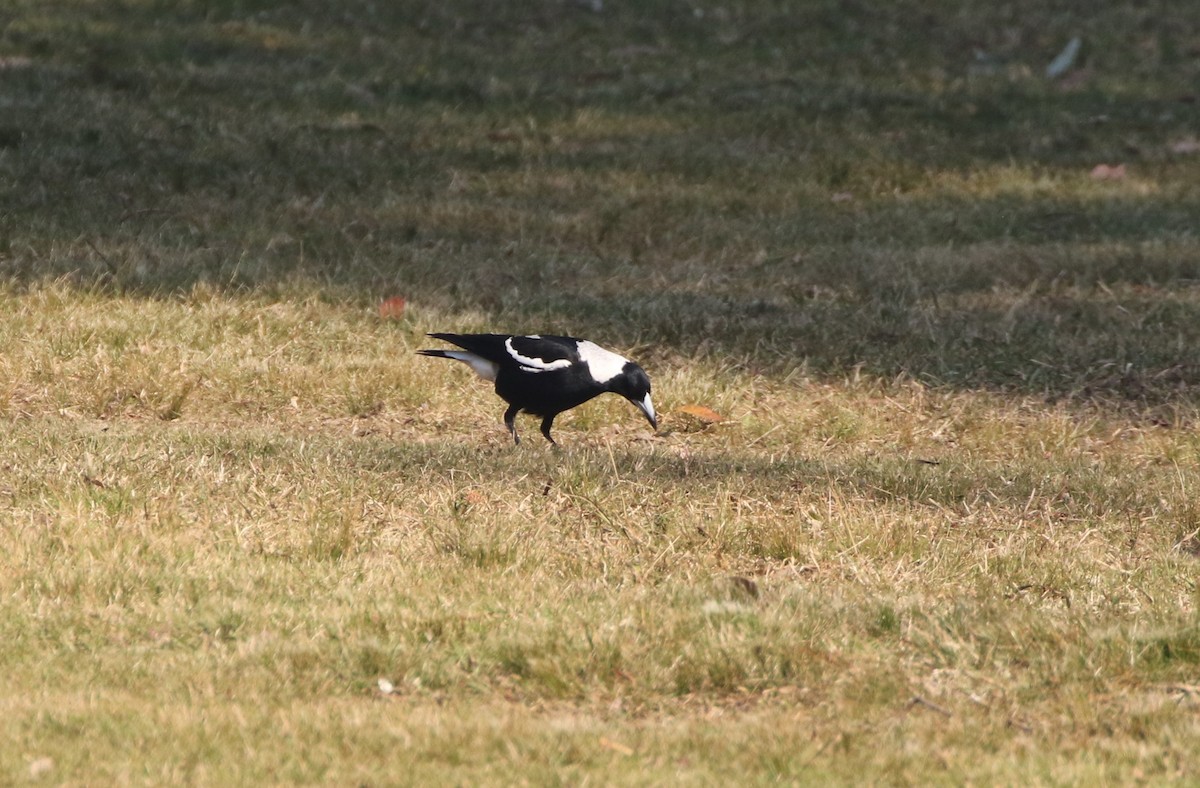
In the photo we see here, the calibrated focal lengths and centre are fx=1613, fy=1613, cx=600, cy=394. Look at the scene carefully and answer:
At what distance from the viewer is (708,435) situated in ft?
30.3

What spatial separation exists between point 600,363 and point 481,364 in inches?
27.7

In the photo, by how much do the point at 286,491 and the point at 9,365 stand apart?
3.55 m

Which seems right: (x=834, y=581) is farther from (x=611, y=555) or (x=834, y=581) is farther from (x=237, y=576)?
(x=237, y=576)

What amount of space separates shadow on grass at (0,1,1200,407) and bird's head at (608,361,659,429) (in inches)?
76.3

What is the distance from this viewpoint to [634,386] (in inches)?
335

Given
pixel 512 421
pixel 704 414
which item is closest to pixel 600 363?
pixel 512 421

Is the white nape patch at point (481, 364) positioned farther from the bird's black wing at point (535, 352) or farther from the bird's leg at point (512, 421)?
the bird's leg at point (512, 421)

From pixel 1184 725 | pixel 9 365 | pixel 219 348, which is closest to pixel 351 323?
pixel 219 348

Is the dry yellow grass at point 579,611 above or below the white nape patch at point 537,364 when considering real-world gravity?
above

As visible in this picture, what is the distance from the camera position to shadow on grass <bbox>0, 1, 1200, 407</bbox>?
11.3 meters

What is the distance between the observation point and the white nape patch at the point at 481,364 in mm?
8578

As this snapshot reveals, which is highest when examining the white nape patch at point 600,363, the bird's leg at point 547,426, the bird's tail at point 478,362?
the white nape patch at point 600,363

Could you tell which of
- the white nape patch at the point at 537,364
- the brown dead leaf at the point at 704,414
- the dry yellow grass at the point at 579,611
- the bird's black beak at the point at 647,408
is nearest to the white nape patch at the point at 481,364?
the white nape patch at the point at 537,364

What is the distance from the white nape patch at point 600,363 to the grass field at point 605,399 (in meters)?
0.41
